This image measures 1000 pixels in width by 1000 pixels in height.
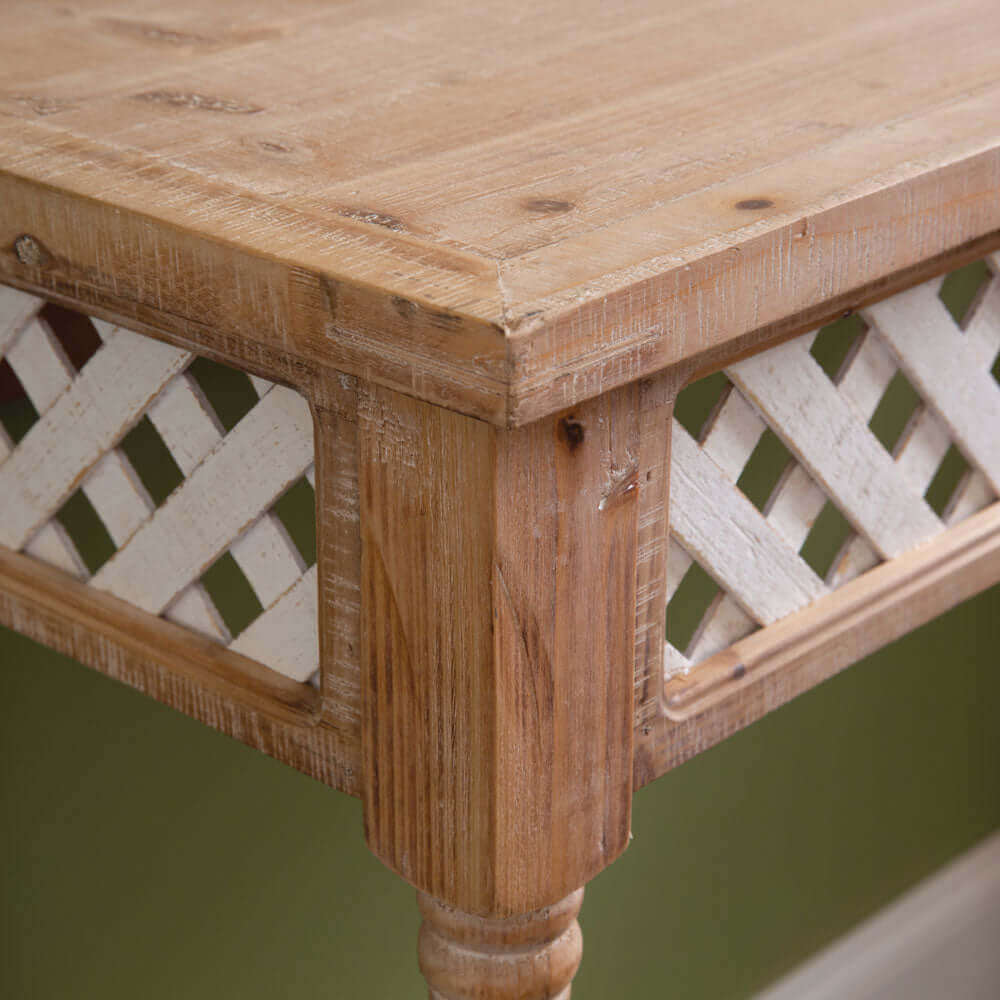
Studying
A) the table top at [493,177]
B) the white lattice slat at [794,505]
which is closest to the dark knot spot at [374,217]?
the table top at [493,177]

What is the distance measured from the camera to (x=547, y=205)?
46 centimetres

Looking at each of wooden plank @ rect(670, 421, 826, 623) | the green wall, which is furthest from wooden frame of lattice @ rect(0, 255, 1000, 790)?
the green wall

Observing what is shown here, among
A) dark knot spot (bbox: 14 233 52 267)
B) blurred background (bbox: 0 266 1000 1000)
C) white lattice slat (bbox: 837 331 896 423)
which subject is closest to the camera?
dark knot spot (bbox: 14 233 52 267)

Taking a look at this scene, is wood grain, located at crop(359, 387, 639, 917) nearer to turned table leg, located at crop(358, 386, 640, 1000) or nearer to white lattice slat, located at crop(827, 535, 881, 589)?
turned table leg, located at crop(358, 386, 640, 1000)

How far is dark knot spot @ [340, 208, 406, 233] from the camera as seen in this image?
44 centimetres

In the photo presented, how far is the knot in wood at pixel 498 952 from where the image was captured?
1.68ft

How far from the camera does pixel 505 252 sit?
1.36 ft

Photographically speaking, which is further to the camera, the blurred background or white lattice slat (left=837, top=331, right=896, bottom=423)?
the blurred background

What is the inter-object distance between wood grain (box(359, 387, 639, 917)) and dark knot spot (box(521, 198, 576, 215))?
2.5 inches

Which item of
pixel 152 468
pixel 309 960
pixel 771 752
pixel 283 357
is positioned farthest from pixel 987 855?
pixel 283 357

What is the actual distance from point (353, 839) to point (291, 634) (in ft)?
1.89

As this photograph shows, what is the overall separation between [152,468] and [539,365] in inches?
22.2

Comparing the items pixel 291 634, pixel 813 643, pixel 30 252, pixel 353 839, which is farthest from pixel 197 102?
pixel 353 839

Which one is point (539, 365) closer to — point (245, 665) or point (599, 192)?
point (599, 192)
